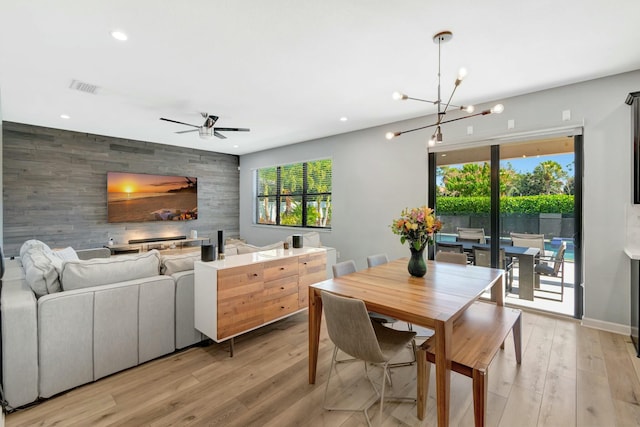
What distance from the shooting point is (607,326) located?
10.3 ft

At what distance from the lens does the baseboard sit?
3039mm

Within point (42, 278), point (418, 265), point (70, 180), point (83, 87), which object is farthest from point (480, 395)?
point (70, 180)

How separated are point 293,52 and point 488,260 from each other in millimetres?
3611

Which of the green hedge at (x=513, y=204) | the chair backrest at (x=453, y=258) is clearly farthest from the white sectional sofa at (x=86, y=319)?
the green hedge at (x=513, y=204)

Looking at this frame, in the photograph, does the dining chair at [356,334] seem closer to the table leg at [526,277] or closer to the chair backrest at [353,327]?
the chair backrest at [353,327]

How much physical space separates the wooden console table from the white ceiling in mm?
1940

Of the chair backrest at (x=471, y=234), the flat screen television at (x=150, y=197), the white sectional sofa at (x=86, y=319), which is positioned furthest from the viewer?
the flat screen television at (x=150, y=197)

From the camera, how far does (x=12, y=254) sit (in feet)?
15.5

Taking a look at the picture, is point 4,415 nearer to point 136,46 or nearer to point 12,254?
point 136,46

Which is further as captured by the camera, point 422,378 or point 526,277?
point 526,277

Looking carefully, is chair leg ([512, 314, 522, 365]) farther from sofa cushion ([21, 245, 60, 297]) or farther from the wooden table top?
sofa cushion ([21, 245, 60, 297])

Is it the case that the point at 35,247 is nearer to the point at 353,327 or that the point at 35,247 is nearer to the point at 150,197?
the point at 150,197

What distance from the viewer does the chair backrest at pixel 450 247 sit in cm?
426

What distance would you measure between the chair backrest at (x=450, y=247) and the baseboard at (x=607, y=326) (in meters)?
1.50
